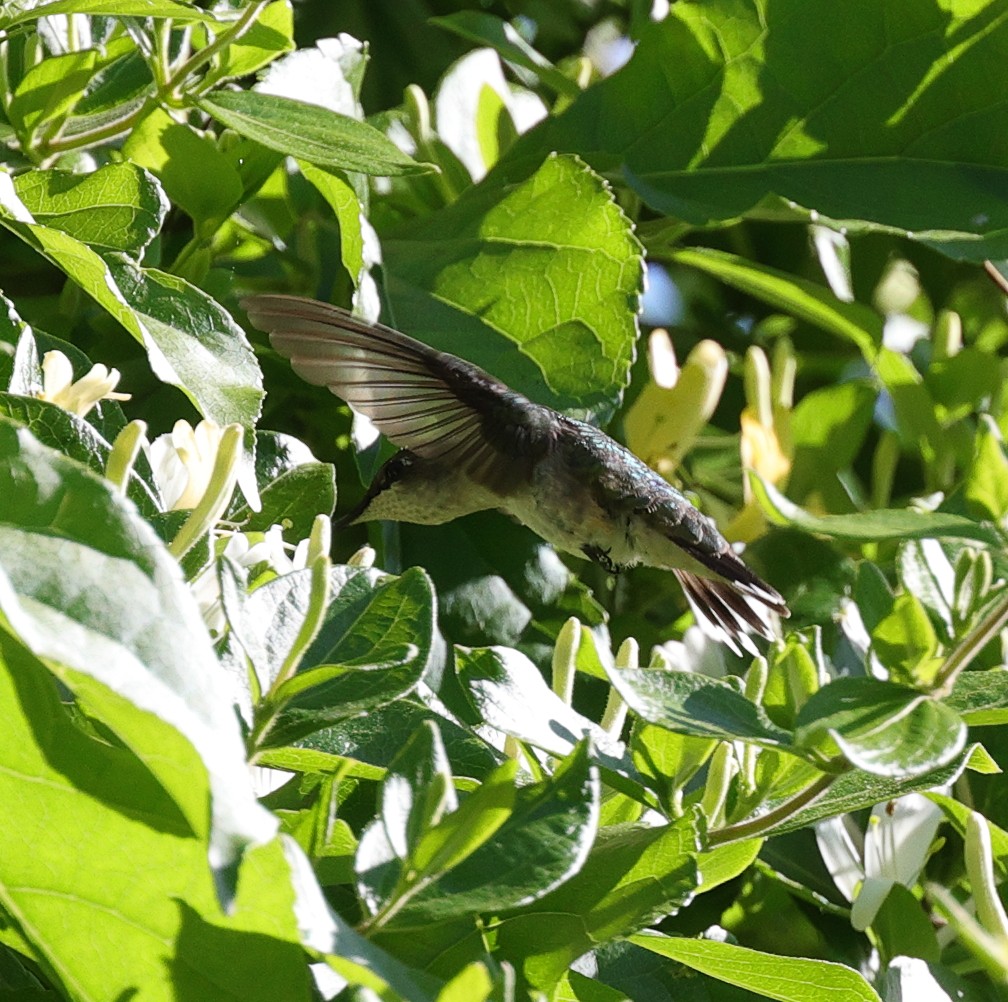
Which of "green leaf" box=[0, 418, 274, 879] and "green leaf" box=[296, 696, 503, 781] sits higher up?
"green leaf" box=[0, 418, 274, 879]

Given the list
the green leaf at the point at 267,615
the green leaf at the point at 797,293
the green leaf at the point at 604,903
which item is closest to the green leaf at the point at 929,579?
the green leaf at the point at 604,903

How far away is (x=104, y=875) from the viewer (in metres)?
0.52

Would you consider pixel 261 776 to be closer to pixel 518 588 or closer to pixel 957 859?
pixel 518 588

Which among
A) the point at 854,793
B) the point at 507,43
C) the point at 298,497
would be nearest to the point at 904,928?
the point at 854,793

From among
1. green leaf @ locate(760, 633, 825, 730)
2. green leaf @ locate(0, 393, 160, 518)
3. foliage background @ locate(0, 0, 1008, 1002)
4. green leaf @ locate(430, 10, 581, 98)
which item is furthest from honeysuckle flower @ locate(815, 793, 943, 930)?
green leaf @ locate(430, 10, 581, 98)

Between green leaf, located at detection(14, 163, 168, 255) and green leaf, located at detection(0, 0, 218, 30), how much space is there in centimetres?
8

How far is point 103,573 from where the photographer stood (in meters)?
0.42

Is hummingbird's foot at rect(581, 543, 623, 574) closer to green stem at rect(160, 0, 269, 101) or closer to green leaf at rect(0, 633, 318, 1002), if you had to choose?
green stem at rect(160, 0, 269, 101)

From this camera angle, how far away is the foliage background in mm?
508

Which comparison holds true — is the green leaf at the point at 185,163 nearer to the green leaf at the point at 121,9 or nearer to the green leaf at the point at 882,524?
the green leaf at the point at 121,9

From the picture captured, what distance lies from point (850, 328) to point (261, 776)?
87cm

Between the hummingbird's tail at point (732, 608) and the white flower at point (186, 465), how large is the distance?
417 millimetres

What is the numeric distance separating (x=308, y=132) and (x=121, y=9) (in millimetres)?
150

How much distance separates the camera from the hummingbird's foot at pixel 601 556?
3.52 feet
